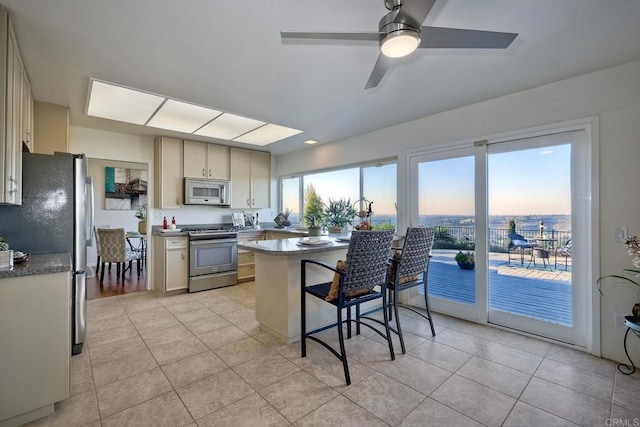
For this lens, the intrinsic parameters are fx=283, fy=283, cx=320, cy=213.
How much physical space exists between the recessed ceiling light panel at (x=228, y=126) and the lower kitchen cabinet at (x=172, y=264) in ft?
5.40

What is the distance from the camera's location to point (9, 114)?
176cm

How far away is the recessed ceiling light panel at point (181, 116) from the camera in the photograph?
3.22m

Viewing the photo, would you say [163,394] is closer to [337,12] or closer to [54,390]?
[54,390]

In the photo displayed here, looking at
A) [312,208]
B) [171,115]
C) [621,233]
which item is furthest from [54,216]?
[621,233]

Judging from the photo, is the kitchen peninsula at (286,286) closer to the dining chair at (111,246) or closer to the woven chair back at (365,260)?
the woven chair back at (365,260)

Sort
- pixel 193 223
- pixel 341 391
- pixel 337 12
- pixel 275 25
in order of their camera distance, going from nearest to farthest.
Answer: pixel 337 12, pixel 275 25, pixel 341 391, pixel 193 223

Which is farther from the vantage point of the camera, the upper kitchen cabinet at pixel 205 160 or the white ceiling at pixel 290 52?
the upper kitchen cabinet at pixel 205 160

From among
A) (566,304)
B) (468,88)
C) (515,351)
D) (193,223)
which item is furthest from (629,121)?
(193,223)

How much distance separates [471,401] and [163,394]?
200 centimetres

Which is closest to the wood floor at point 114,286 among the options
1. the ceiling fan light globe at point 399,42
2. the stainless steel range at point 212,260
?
the stainless steel range at point 212,260

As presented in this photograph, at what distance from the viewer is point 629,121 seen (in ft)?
7.25

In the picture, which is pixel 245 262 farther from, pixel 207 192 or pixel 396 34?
pixel 396 34

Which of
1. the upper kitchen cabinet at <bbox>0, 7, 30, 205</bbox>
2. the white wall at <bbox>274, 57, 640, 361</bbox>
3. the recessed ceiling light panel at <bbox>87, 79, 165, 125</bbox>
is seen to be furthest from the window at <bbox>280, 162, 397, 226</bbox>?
the upper kitchen cabinet at <bbox>0, 7, 30, 205</bbox>

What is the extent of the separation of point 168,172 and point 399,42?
4112mm
